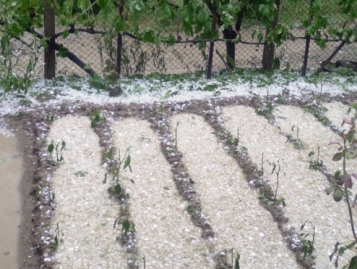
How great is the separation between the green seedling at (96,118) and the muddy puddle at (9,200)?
1.84 ft

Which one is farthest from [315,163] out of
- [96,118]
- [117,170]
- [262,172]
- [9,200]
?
[9,200]

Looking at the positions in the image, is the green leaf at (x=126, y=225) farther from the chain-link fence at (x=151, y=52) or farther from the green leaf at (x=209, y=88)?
the green leaf at (x=209, y=88)

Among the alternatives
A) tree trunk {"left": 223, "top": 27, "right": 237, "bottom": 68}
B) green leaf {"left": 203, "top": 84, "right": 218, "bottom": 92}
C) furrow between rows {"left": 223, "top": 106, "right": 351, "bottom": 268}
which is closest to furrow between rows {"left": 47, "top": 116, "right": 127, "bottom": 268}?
furrow between rows {"left": 223, "top": 106, "right": 351, "bottom": 268}

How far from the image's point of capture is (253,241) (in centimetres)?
275

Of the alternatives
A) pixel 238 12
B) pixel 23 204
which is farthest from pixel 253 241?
pixel 238 12

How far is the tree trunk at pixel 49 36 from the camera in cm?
475

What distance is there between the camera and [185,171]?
344 centimetres

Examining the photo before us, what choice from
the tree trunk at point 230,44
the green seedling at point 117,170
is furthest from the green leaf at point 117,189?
the tree trunk at point 230,44

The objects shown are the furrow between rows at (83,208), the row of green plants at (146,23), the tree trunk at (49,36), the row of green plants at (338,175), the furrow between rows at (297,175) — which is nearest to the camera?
the row of green plants at (338,175)

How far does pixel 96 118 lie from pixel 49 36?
1.26m

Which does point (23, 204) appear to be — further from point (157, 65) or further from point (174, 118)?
point (157, 65)

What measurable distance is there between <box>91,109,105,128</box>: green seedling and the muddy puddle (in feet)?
1.84

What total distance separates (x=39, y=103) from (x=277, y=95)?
6.72ft

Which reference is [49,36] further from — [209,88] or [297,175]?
[297,175]
